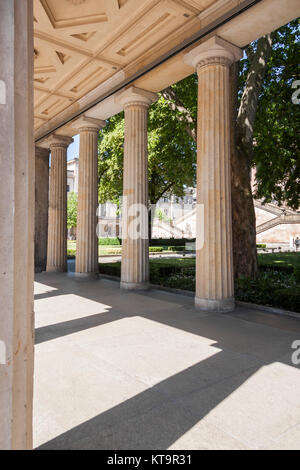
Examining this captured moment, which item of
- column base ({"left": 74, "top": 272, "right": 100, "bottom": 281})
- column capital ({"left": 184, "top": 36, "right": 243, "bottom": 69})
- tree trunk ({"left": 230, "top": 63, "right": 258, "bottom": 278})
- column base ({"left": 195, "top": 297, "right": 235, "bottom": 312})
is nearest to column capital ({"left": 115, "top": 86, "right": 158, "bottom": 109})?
column capital ({"left": 184, "top": 36, "right": 243, "bottom": 69})

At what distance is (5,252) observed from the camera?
1.98 m

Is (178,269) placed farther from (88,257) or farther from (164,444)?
(164,444)

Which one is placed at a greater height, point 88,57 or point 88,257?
point 88,57

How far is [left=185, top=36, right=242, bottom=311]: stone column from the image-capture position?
8.06 metres

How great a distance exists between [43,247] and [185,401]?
49.2ft

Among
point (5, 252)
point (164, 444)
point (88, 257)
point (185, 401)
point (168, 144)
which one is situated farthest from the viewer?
point (168, 144)

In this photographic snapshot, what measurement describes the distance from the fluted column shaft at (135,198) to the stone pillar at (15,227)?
8.87 metres

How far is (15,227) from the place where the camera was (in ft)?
6.63

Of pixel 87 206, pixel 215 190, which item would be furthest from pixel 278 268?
pixel 87 206

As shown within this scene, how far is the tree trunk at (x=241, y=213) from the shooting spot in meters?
11.2

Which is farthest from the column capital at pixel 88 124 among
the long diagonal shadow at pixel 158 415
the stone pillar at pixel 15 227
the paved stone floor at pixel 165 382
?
the stone pillar at pixel 15 227

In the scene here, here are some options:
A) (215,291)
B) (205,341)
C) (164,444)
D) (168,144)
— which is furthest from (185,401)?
(168,144)
